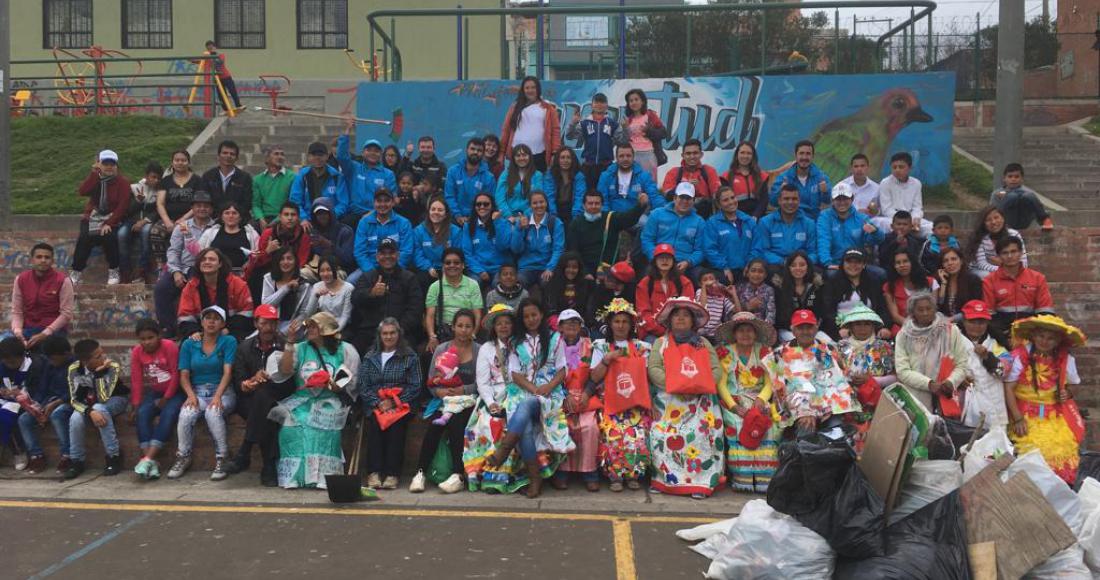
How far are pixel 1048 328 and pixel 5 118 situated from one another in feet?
40.3

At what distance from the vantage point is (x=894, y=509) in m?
5.85

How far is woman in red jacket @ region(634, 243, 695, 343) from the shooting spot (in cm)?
919

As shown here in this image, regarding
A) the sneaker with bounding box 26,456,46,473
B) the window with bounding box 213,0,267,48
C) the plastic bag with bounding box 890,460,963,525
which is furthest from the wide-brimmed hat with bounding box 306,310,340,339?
the window with bounding box 213,0,267,48

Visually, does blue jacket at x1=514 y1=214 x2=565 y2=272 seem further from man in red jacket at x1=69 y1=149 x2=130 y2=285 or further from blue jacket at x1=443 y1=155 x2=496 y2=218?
man in red jacket at x1=69 y1=149 x2=130 y2=285

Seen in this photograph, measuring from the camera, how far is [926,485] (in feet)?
19.2

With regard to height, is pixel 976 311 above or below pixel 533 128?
below

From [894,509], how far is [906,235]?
4793 millimetres

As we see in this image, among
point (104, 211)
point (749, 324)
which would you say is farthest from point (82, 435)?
point (749, 324)

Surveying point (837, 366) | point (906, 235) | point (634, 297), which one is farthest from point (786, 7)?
point (837, 366)

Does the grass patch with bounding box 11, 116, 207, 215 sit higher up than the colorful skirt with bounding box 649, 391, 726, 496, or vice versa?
the grass patch with bounding box 11, 116, 207, 215

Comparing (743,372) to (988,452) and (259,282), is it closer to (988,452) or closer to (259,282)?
(988,452)

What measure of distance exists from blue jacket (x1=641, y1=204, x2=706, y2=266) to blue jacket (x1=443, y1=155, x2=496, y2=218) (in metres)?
2.23

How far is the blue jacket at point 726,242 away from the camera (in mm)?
9844

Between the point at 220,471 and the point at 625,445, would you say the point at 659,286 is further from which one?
the point at 220,471
